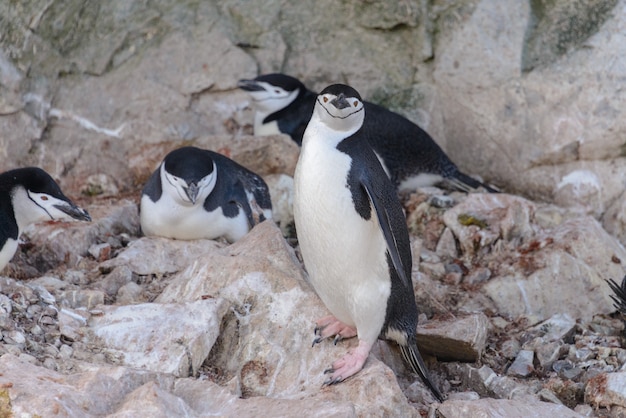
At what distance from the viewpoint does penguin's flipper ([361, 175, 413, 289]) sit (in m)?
3.75

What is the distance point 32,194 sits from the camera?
4766 mm

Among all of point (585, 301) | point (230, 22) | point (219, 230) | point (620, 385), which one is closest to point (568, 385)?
point (620, 385)

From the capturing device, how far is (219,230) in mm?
5562

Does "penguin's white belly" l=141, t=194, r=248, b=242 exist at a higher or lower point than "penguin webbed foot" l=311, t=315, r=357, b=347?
lower

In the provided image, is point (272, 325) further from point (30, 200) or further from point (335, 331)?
point (30, 200)

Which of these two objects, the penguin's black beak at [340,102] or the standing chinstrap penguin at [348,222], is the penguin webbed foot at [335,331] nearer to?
the standing chinstrap penguin at [348,222]

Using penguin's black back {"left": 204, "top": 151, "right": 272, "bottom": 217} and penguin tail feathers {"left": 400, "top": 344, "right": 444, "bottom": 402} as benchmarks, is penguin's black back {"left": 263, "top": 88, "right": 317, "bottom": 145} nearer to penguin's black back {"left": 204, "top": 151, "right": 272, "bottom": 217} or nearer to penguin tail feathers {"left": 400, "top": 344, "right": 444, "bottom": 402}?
penguin's black back {"left": 204, "top": 151, "right": 272, "bottom": 217}

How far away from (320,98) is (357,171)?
1.05ft

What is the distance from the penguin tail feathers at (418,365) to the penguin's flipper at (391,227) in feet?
0.87

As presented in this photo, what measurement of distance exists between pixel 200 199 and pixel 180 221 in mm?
157

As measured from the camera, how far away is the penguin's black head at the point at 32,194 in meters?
4.75

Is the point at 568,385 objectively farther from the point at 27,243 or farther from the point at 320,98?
the point at 27,243

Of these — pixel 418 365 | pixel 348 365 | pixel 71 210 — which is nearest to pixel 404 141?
pixel 71 210

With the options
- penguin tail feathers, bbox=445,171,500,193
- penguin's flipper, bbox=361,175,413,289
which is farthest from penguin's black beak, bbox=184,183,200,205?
penguin tail feathers, bbox=445,171,500,193
